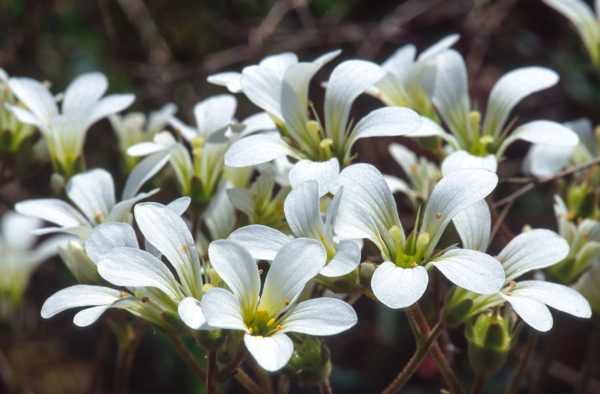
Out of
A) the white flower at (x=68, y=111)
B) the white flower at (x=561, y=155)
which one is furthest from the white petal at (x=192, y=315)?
the white flower at (x=561, y=155)

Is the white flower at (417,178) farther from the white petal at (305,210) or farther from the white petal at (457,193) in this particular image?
the white petal at (305,210)

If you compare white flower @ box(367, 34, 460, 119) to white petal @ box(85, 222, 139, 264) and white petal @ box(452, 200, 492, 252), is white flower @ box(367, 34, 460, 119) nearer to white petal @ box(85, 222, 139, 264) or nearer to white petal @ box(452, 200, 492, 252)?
white petal @ box(452, 200, 492, 252)

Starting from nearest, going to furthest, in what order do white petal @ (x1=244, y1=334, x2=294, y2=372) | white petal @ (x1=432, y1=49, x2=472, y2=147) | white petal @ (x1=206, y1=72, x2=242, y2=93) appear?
white petal @ (x1=244, y1=334, x2=294, y2=372) → white petal @ (x1=206, y1=72, x2=242, y2=93) → white petal @ (x1=432, y1=49, x2=472, y2=147)

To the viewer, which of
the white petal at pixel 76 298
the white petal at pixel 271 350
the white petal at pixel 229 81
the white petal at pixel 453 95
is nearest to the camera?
the white petal at pixel 271 350

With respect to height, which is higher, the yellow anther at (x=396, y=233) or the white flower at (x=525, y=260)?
the yellow anther at (x=396, y=233)

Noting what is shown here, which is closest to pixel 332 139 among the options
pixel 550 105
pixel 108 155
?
pixel 108 155

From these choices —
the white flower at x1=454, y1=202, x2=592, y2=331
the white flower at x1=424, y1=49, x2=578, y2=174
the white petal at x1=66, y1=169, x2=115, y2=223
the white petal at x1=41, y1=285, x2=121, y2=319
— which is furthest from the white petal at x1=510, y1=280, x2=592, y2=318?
the white petal at x1=66, y1=169, x2=115, y2=223

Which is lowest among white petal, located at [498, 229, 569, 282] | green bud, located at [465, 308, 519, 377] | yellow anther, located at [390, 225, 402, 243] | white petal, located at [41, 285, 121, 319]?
green bud, located at [465, 308, 519, 377]
